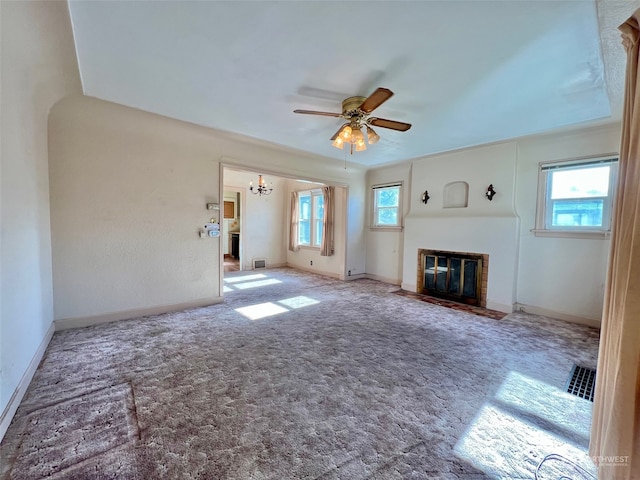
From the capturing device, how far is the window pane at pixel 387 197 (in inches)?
235

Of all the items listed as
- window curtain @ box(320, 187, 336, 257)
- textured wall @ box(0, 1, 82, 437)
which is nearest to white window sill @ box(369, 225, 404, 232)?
window curtain @ box(320, 187, 336, 257)

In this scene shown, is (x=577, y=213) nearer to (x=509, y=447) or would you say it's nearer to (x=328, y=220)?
(x=509, y=447)

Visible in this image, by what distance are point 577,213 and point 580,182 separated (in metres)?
0.44

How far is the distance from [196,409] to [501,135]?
194 inches

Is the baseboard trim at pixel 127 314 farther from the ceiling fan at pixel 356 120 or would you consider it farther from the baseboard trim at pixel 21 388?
the ceiling fan at pixel 356 120

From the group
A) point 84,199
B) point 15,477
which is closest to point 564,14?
point 15,477

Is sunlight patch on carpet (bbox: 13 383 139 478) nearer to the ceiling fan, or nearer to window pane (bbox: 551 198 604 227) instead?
the ceiling fan

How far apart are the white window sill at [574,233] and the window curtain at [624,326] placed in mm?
3098

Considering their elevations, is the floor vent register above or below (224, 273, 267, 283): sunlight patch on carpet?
above

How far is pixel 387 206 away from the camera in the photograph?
6.15 meters

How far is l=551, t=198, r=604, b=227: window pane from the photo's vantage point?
3.52 metres

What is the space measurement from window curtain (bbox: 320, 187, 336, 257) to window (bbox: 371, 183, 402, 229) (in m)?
1.03

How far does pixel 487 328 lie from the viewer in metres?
3.45

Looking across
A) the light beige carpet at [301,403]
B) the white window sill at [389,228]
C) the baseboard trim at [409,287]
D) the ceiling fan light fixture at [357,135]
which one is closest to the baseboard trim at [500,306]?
the light beige carpet at [301,403]
